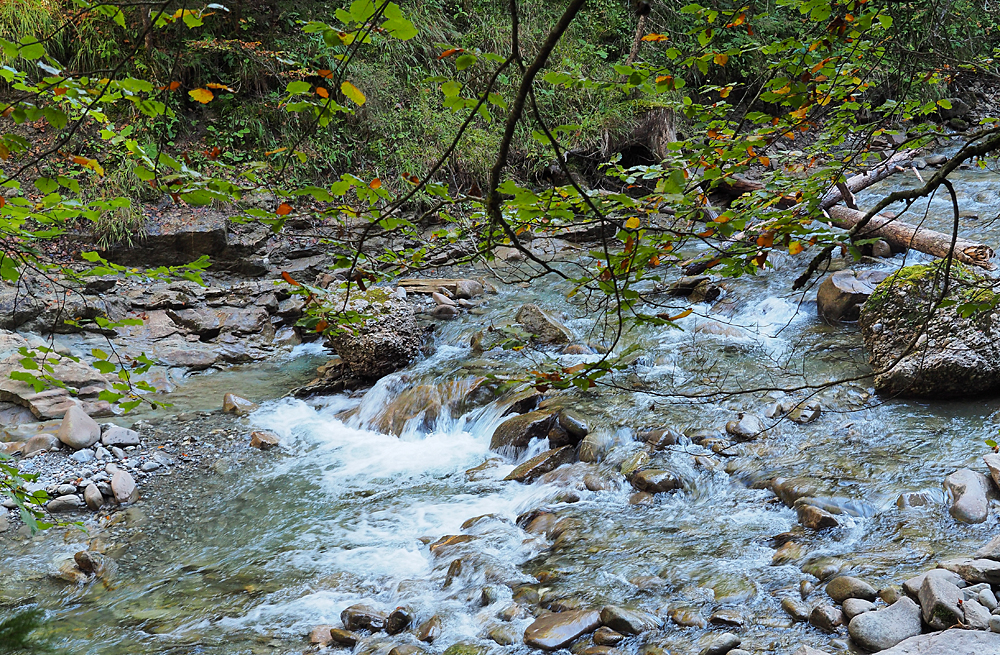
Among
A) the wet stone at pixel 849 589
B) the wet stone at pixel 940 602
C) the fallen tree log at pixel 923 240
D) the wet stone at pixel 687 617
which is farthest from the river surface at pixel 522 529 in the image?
the fallen tree log at pixel 923 240

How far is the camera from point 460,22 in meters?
14.3

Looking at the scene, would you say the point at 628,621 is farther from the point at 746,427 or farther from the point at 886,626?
the point at 746,427

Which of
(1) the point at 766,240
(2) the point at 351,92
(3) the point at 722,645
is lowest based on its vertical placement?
(3) the point at 722,645

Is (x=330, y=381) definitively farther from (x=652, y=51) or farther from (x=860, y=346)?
(x=652, y=51)

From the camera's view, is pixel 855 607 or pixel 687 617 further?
pixel 687 617

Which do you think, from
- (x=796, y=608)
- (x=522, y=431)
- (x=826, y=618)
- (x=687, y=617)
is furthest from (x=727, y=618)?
(x=522, y=431)

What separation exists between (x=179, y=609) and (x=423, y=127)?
1032 centimetres

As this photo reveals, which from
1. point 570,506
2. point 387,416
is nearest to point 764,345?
point 570,506

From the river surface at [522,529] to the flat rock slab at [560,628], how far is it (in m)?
0.16

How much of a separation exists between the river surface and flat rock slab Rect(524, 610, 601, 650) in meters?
0.16

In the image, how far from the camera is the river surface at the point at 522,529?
3.39 m

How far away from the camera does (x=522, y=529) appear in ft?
14.0

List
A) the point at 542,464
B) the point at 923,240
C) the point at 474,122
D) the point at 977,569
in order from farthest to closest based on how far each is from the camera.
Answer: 1. the point at 474,122
2. the point at 923,240
3. the point at 542,464
4. the point at 977,569

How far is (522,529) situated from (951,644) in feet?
8.15
